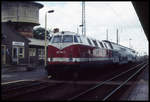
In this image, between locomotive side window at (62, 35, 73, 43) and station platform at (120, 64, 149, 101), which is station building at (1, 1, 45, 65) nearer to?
locomotive side window at (62, 35, 73, 43)

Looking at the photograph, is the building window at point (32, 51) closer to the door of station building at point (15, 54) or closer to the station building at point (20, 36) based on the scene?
the station building at point (20, 36)

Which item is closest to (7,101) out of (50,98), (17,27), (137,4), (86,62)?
(50,98)

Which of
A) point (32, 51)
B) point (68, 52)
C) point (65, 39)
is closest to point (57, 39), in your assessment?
point (65, 39)

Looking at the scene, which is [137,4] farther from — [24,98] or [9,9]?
[9,9]

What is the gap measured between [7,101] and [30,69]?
59.6ft

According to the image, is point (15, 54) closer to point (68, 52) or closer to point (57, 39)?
point (57, 39)

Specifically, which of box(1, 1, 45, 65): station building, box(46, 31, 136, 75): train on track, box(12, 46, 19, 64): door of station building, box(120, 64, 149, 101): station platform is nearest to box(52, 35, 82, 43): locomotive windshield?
box(46, 31, 136, 75): train on track

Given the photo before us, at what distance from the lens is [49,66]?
18.9 meters

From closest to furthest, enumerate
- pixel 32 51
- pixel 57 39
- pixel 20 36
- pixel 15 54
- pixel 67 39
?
pixel 67 39
pixel 57 39
pixel 15 54
pixel 20 36
pixel 32 51

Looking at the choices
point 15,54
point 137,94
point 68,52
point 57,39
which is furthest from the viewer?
point 15,54

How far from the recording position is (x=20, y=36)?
1469 inches

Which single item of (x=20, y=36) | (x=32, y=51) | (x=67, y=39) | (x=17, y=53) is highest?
(x=20, y=36)

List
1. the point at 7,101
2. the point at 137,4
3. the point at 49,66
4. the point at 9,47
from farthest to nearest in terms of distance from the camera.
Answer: the point at 9,47, the point at 49,66, the point at 7,101, the point at 137,4

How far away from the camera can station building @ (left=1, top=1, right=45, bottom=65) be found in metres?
34.5
